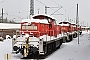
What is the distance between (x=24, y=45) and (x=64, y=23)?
2368 cm

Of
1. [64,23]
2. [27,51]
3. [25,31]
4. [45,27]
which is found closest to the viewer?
[27,51]

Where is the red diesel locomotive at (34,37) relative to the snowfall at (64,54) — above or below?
above

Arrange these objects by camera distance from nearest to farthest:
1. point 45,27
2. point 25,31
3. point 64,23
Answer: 1. point 25,31
2. point 45,27
3. point 64,23

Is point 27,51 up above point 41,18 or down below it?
below

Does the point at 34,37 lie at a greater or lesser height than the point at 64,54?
greater

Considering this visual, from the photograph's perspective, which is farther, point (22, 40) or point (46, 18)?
point (46, 18)

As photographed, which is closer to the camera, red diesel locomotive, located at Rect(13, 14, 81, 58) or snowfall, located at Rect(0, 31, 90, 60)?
red diesel locomotive, located at Rect(13, 14, 81, 58)

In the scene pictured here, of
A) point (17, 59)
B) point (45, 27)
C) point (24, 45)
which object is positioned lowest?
point (17, 59)

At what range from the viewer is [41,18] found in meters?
19.1

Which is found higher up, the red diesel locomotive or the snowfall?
the red diesel locomotive

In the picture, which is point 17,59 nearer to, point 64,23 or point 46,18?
point 46,18

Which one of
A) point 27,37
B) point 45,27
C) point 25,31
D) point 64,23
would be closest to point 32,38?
point 27,37

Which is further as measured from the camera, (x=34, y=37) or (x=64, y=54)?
(x=64, y=54)

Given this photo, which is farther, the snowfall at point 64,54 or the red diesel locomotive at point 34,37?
the snowfall at point 64,54
